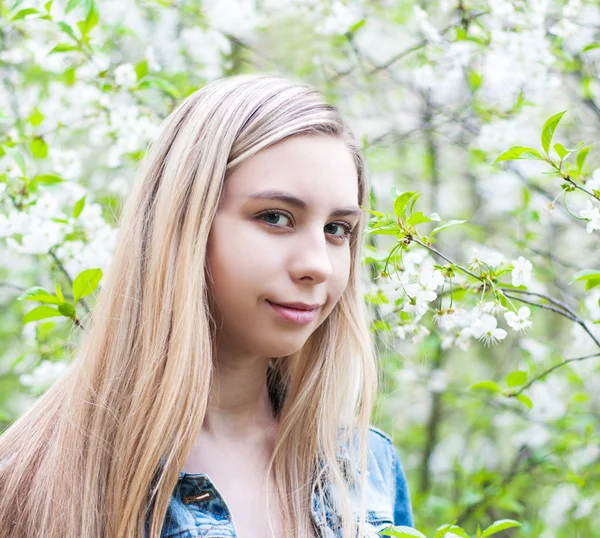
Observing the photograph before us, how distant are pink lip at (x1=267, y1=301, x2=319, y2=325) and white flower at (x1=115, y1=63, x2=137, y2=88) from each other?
999 millimetres

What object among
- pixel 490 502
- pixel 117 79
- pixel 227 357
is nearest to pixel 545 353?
pixel 490 502

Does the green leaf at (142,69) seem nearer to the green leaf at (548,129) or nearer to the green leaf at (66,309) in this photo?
the green leaf at (66,309)

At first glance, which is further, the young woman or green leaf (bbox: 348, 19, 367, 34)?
green leaf (bbox: 348, 19, 367, 34)

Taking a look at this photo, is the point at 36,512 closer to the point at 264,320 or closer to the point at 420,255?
the point at 264,320

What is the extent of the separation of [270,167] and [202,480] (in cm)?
61

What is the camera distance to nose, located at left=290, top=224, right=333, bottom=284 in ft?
4.12

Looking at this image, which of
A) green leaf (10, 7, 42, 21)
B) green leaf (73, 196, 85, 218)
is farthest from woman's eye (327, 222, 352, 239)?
green leaf (10, 7, 42, 21)

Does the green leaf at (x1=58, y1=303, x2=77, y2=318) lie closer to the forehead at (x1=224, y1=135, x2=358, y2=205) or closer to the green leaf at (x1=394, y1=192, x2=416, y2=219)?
the forehead at (x1=224, y1=135, x2=358, y2=205)

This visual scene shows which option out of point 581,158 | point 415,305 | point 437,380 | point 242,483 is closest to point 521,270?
point 415,305

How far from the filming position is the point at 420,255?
5.58ft

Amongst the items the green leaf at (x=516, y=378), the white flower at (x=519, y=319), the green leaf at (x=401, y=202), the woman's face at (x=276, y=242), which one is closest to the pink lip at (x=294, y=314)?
the woman's face at (x=276, y=242)

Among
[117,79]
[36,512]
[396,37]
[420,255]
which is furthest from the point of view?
[396,37]

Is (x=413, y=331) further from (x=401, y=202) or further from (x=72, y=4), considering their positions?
(x=72, y=4)

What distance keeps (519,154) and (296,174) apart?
41 centimetres
